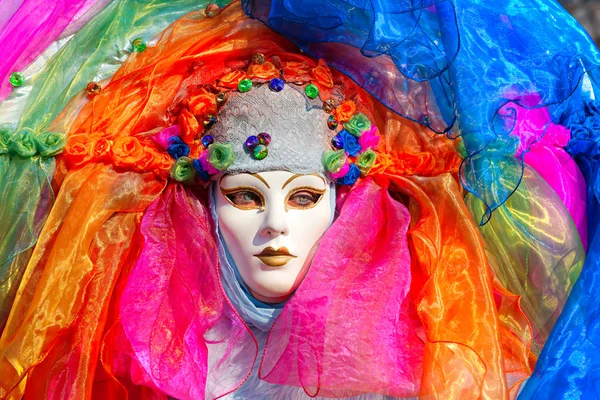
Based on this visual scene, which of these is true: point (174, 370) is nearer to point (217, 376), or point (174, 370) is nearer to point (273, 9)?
point (217, 376)

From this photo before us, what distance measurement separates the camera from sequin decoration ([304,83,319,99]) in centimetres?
195

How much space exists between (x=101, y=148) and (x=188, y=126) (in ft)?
0.64

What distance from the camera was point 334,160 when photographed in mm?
1909

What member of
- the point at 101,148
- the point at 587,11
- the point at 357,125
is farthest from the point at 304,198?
the point at 587,11

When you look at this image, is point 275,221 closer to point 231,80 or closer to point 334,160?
point 334,160

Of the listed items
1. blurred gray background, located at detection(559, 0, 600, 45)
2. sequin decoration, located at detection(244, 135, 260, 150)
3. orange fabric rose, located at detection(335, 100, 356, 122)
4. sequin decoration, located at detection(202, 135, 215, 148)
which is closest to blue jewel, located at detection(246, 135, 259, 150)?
sequin decoration, located at detection(244, 135, 260, 150)

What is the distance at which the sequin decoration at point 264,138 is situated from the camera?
74.4 inches

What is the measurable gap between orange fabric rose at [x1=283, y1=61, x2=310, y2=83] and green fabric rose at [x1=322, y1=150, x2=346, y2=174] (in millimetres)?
179

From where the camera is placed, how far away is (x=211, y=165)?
6.28ft

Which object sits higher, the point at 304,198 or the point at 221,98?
the point at 221,98

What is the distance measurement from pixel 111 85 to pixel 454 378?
0.97 m

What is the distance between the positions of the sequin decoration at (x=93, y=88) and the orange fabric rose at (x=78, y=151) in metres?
0.10

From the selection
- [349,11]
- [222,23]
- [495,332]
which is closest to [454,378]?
[495,332]

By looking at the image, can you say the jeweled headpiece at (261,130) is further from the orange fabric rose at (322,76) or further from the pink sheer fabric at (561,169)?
the pink sheer fabric at (561,169)
